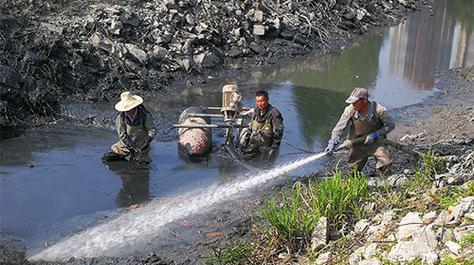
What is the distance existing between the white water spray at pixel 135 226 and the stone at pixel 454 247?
3769 mm

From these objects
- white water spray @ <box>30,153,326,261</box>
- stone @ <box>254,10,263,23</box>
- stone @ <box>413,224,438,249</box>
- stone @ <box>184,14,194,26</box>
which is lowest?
white water spray @ <box>30,153,326,261</box>

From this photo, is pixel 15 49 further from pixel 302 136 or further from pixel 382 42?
pixel 382 42

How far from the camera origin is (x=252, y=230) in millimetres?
6562

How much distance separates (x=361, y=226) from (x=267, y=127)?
4.05 meters

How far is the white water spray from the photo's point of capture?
6488 millimetres

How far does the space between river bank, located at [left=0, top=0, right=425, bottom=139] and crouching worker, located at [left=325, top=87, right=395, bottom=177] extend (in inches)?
243

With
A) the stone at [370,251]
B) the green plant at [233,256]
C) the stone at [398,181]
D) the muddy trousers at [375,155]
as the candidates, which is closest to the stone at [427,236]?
the stone at [370,251]

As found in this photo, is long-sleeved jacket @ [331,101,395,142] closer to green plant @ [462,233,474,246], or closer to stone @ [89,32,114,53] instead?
green plant @ [462,233,474,246]

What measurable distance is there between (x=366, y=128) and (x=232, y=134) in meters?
2.97

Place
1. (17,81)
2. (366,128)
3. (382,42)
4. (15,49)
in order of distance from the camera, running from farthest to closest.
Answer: (382,42) < (15,49) < (17,81) < (366,128)

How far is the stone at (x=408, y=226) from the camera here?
457 centimetres

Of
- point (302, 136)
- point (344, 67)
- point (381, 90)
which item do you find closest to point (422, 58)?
point (344, 67)

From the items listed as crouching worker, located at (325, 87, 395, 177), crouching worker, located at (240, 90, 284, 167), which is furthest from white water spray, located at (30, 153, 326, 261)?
crouching worker, located at (325, 87, 395, 177)

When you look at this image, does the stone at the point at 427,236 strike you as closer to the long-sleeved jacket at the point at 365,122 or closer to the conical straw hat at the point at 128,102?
the long-sleeved jacket at the point at 365,122
